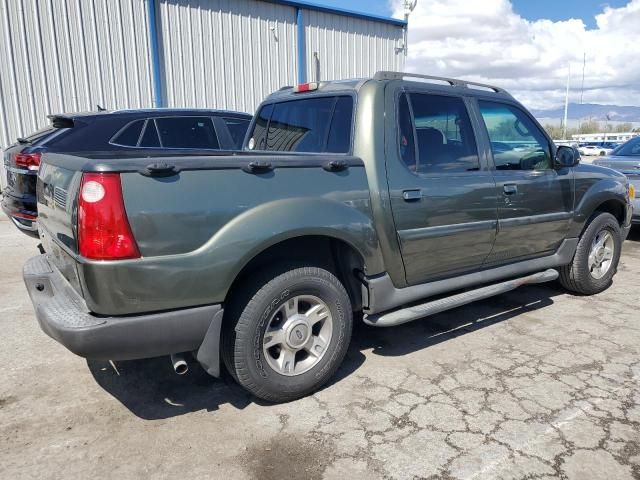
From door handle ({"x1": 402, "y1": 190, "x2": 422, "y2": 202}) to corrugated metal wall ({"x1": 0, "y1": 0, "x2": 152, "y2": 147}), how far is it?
9.98 metres

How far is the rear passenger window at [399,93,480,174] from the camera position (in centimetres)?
332

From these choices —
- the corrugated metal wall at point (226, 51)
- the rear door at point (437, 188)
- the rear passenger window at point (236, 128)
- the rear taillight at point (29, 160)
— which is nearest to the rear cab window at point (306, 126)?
the rear door at point (437, 188)

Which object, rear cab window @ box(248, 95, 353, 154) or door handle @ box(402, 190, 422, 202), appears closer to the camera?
door handle @ box(402, 190, 422, 202)

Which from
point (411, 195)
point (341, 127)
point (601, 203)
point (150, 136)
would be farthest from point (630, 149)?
point (150, 136)

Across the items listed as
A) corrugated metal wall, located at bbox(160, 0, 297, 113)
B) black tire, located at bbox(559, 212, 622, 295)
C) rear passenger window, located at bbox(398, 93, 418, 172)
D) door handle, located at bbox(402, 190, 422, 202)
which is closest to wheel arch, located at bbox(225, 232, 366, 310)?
door handle, located at bbox(402, 190, 422, 202)

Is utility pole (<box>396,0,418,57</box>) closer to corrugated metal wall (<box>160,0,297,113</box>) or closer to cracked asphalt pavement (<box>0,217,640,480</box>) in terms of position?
corrugated metal wall (<box>160,0,297,113</box>)

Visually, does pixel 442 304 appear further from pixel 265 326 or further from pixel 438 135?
pixel 265 326

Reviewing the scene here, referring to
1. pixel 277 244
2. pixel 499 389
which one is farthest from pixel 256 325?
pixel 499 389

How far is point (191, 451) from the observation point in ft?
8.19

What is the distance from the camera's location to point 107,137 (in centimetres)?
Result: 559

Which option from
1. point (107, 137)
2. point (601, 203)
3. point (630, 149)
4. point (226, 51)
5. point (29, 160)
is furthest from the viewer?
point (226, 51)

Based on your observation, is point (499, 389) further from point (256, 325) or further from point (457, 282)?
point (256, 325)

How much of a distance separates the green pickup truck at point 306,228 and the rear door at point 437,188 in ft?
0.04

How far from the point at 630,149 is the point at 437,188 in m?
6.57
